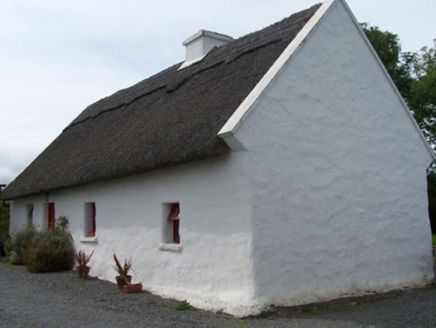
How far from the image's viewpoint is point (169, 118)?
10.1 m

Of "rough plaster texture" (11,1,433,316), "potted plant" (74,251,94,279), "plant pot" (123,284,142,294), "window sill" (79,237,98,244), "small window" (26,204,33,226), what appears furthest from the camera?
Answer: "small window" (26,204,33,226)

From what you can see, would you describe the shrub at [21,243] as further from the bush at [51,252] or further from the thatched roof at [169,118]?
the thatched roof at [169,118]

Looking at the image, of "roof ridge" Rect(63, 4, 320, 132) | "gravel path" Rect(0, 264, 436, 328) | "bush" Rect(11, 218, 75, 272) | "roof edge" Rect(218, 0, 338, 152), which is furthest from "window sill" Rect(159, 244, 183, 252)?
"bush" Rect(11, 218, 75, 272)

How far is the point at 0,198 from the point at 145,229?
34.0 feet

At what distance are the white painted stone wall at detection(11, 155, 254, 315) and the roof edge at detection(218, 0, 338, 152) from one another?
38cm

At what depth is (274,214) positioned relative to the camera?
7.82 metres

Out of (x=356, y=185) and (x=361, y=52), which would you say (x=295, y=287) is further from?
(x=361, y=52)

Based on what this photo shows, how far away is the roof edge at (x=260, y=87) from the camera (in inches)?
297

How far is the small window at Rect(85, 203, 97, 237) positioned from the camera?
12.4 metres

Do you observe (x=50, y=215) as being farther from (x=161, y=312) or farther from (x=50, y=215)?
(x=161, y=312)

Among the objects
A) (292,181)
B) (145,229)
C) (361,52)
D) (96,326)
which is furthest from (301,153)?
(96,326)

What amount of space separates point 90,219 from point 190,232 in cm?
493

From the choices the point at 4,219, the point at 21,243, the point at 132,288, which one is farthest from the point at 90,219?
the point at 4,219

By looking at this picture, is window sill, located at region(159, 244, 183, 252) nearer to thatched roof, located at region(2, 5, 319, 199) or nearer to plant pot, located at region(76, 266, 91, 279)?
thatched roof, located at region(2, 5, 319, 199)
